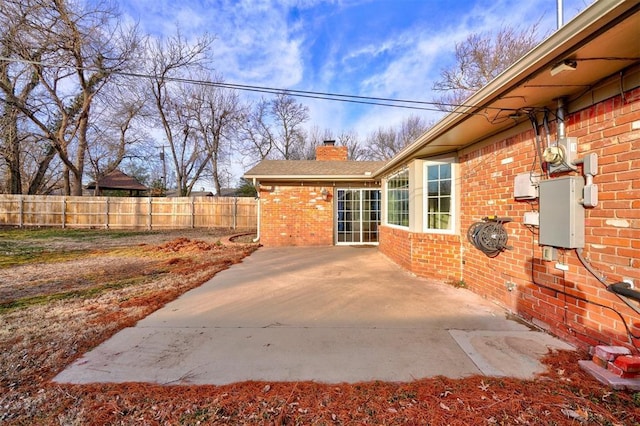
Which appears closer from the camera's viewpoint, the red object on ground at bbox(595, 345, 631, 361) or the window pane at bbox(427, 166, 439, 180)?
the red object on ground at bbox(595, 345, 631, 361)

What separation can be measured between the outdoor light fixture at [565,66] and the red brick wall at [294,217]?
7941 millimetres

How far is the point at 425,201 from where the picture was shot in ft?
18.2

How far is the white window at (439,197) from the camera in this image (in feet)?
17.2

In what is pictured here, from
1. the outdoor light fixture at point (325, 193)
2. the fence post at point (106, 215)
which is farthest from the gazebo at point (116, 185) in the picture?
the outdoor light fixture at point (325, 193)

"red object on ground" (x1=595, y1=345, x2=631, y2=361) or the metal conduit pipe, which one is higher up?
the metal conduit pipe

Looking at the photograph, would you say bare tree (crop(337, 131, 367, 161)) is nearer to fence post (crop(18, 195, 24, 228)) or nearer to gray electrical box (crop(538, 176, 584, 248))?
fence post (crop(18, 195, 24, 228))

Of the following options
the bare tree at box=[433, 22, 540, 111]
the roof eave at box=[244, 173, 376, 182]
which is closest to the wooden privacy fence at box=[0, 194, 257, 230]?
the roof eave at box=[244, 173, 376, 182]

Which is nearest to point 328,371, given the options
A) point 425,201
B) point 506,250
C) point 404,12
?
point 506,250

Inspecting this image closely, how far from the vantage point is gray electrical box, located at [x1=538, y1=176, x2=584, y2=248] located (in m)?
2.63

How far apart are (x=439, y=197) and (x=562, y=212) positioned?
265 cm

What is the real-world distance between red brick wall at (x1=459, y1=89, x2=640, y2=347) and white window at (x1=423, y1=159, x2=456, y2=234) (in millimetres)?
1195

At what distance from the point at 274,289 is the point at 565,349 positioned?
394cm

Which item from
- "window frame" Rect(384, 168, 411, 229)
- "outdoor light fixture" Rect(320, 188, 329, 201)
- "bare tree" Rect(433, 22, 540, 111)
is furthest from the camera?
"bare tree" Rect(433, 22, 540, 111)

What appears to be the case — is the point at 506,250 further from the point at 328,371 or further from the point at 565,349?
the point at 328,371
